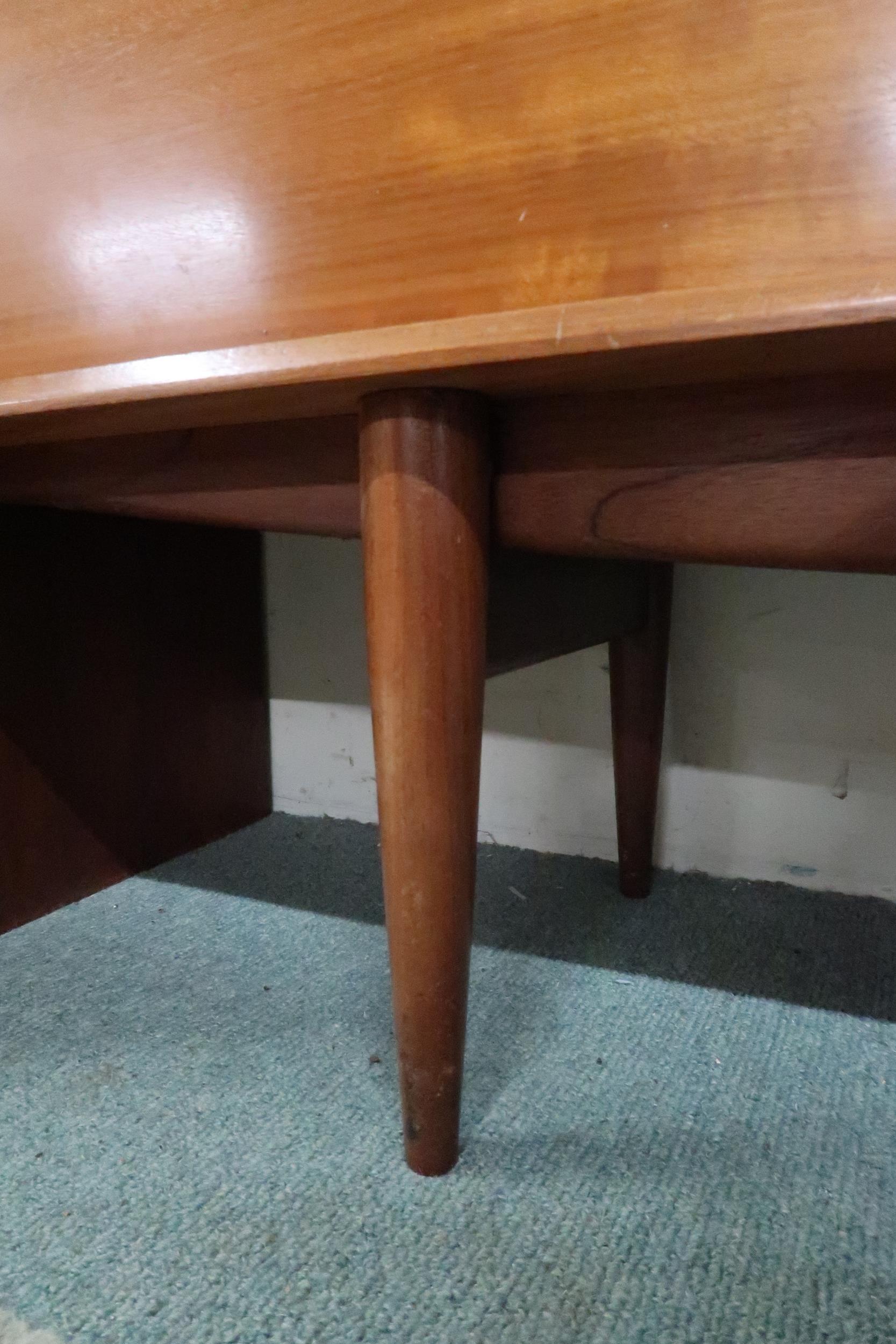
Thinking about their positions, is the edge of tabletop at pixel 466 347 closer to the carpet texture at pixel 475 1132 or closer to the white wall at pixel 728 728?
the carpet texture at pixel 475 1132

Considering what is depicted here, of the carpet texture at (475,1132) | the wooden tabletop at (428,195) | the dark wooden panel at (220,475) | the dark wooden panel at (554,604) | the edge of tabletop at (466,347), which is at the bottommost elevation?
the carpet texture at (475,1132)

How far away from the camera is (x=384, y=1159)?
0.48 m

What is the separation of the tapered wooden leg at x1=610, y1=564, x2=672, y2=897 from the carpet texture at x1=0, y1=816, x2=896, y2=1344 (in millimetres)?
57

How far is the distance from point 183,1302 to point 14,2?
2.18ft

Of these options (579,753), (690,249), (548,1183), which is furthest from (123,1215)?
(579,753)

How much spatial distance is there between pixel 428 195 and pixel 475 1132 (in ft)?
1.59

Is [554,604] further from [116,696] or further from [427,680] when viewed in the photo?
[116,696]

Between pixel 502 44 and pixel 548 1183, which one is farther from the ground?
pixel 502 44

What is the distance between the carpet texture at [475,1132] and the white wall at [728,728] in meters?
0.08

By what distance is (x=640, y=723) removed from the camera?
80 centimetres

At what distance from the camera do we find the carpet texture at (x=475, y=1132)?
39 centimetres

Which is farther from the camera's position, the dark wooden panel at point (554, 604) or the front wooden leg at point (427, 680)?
the dark wooden panel at point (554, 604)

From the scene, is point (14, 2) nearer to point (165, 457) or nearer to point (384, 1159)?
point (165, 457)

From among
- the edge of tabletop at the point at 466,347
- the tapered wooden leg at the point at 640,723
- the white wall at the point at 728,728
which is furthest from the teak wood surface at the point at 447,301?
the white wall at the point at 728,728
